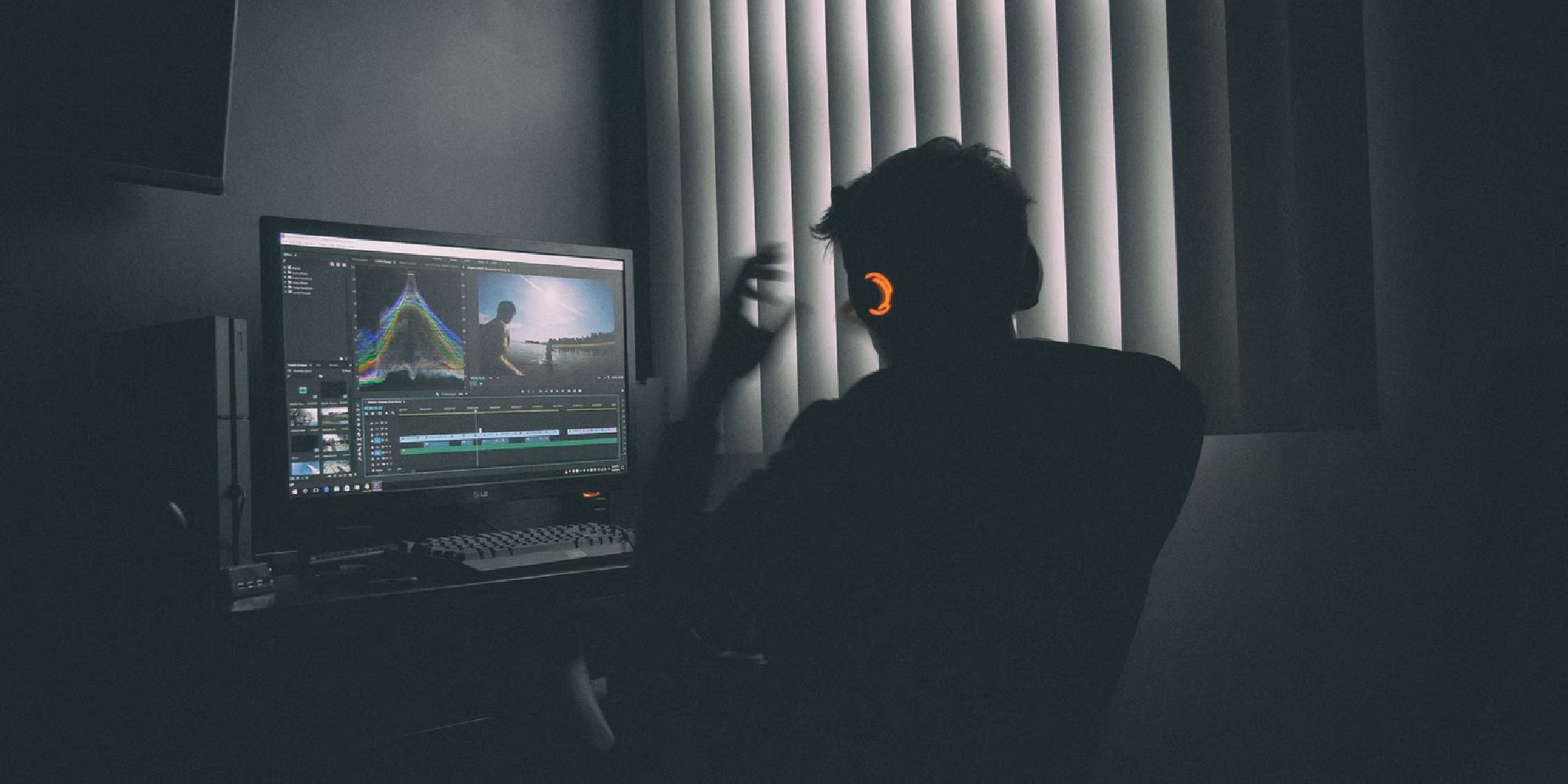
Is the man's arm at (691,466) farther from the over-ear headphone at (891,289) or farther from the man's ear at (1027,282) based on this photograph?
the man's ear at (1027,282)

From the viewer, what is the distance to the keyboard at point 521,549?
1.42 m

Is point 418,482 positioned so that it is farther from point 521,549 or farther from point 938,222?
point 938,222

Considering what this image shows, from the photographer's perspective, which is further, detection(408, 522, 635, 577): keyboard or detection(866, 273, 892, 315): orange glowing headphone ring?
detection(408, 522, 635, 577): keyboard

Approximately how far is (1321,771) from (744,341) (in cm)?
131

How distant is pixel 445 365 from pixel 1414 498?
162 centimetres

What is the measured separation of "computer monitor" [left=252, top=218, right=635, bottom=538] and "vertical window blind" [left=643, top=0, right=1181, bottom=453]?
0.30 metres

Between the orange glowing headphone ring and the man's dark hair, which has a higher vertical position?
the man's dark hair

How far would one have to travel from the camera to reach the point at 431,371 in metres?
1.69

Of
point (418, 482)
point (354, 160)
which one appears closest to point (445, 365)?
point (418, 482)

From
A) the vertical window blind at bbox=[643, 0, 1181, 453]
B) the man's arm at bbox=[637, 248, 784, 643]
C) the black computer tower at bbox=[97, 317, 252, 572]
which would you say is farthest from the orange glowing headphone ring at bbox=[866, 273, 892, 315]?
the black computer tower at bbox=[97, 317, 252, 572]

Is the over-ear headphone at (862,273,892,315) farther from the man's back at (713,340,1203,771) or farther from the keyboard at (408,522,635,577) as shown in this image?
the keyboard at (408,522,635,577)

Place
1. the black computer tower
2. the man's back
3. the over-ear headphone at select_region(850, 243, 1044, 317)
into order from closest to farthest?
the man's back, the over-ear headphone at select_region(850, 243, 1044, 317), the black computer tower

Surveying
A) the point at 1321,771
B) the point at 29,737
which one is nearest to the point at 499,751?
the point at 29,737

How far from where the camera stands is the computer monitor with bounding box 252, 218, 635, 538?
153cm
